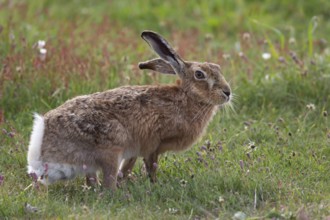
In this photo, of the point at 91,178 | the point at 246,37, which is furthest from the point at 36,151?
the point at 246,37

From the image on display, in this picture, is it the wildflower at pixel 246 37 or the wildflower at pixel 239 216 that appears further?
the wildflower at pixel 246 37

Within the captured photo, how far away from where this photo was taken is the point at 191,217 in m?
5.67

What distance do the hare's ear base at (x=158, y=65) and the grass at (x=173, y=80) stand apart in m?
0.73

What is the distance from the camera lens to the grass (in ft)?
19.4

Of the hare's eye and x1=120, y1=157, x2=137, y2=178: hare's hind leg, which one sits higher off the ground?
the hare's eye

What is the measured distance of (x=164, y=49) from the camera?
22.7ft

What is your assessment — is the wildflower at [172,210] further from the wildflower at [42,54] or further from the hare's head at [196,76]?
the wildflower at [42,54]

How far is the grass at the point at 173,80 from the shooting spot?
590cm

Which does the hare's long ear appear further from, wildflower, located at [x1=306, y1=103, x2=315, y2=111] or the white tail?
wildflower, located at [x1=306, y1=103, x2=315, y2=111]

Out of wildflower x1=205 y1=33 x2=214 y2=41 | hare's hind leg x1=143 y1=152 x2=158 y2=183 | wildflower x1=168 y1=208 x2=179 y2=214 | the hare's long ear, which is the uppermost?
the hare's long ear

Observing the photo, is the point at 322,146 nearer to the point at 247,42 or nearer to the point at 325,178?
the point at 325,178

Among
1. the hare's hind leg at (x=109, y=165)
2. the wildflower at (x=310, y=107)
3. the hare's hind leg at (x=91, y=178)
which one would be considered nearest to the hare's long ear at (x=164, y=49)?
the hare's hind leg at (x=109, y=165)

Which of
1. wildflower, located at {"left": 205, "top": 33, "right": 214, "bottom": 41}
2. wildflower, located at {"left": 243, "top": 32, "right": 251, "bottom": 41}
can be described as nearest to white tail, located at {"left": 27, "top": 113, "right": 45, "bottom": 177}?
wildflower, located at {"left": 243, "top": 32, "right": 251, "bottom": 41}

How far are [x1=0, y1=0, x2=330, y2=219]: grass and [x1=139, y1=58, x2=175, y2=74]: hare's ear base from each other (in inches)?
28.6
